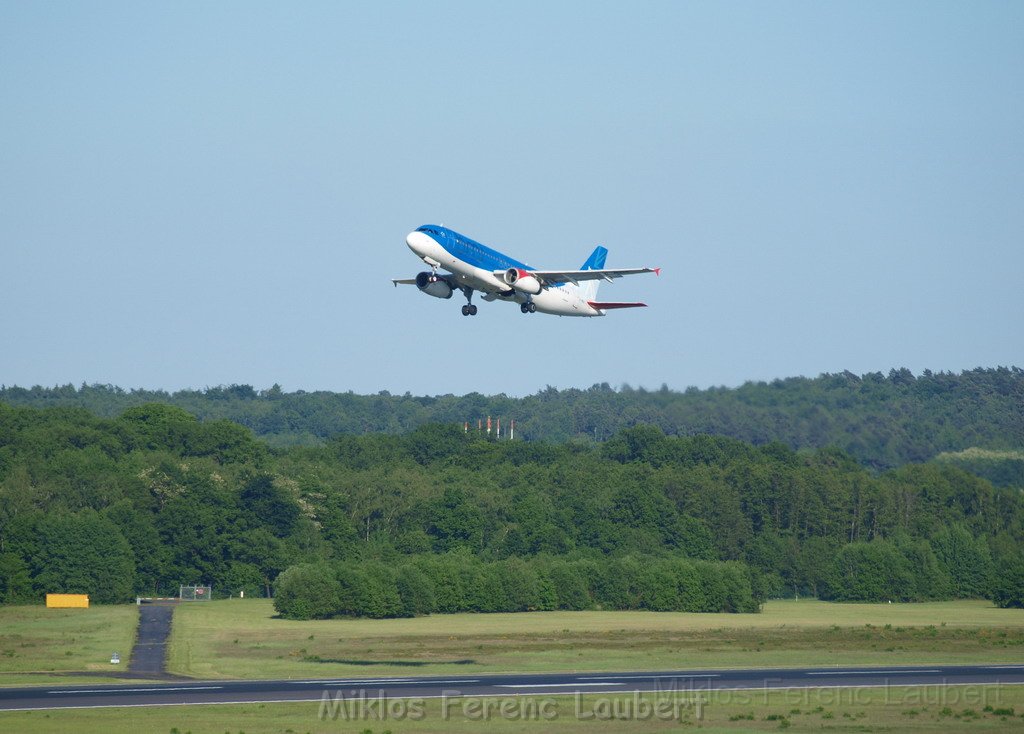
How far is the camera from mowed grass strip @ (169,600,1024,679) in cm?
7125

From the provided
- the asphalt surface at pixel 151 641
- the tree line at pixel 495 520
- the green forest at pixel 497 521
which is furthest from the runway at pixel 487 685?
the tree line at pixel 495 520

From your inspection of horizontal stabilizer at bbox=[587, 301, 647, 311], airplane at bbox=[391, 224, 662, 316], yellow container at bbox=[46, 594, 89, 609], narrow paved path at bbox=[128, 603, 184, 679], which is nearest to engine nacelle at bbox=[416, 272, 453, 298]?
airplane at bbox=[391, 224, 662, 316]

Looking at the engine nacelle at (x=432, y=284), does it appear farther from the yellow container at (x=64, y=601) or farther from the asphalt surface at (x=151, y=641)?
the yellow container at (x=64, y=601)

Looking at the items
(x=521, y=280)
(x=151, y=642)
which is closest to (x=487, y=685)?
(x=521, y=280)

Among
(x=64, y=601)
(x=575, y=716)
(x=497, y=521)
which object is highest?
(x=497, y=521)

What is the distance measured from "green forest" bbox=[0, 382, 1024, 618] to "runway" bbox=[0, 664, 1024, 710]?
38.4 metres

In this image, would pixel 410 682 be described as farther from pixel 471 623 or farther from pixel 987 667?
pixel 471 623

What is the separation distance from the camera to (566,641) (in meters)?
84.7

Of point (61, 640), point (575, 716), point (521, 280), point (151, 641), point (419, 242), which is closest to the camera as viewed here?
point (575, 716)

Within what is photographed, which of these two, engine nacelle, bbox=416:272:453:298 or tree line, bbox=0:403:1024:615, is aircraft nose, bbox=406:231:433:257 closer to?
engine nacelle, bbox=416:272:453:298

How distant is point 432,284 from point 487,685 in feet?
84.9

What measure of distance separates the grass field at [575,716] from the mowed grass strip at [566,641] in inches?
496

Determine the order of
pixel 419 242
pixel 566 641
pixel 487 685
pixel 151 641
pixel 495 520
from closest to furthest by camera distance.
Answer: pixel 487 685, pixel 419 242, pixel 151 641, pixel 566 641, pixel 495 520

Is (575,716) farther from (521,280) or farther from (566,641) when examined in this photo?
(566,641)
